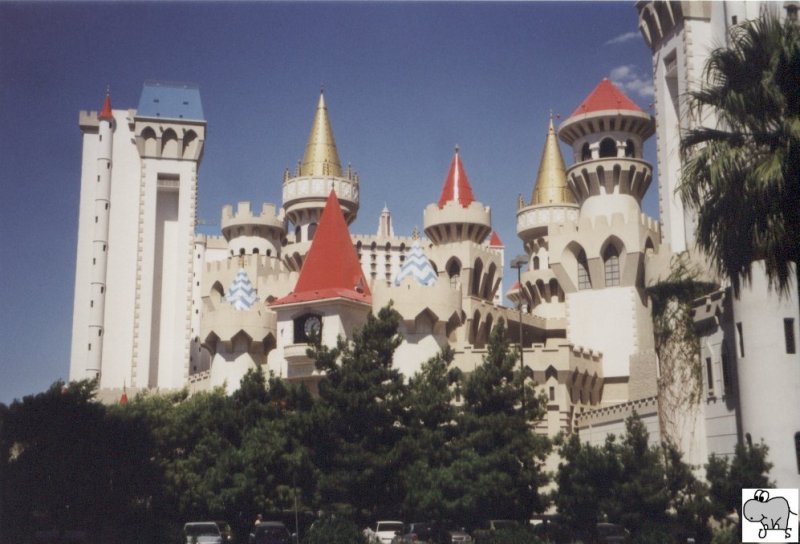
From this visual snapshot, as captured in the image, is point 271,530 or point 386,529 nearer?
point 271,530

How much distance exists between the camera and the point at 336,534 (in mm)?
25016

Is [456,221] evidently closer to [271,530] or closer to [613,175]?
[613,175]

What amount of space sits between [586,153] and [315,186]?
16.7 m

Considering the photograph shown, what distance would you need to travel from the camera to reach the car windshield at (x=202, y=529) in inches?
1223

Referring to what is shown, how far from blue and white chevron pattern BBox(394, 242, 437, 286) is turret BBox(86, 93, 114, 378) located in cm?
2375

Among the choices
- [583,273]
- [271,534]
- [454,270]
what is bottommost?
[271,534]

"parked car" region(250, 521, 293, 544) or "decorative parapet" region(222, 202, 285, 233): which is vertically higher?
"decorative parapet" region(222, 202, 285, 233)

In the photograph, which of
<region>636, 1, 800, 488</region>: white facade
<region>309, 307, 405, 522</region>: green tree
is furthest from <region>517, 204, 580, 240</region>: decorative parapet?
<region>309, 307, 405, 522</region>: green tree

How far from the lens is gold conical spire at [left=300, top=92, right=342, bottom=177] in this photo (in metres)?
62.5

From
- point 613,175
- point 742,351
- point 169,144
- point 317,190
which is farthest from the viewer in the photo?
point 169,144

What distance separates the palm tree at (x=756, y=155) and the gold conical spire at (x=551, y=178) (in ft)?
137

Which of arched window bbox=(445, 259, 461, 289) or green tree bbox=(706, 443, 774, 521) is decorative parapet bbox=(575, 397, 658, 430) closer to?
green tree bbox=(706, 443, 774, 521)

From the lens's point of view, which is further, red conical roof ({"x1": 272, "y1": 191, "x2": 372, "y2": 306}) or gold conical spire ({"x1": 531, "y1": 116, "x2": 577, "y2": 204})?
gold conical spire ({"x1": 531, "y1": 116, "x2": 577, "y2": 204})

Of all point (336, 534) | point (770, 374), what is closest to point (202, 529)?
point (336, 534)
